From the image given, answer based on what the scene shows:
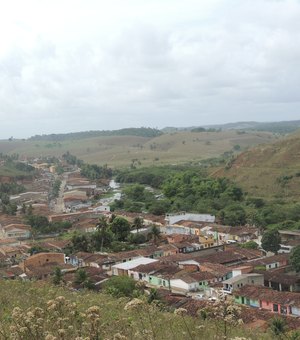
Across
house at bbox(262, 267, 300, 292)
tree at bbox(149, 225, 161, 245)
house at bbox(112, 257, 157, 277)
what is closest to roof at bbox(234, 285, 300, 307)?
house at bbox(262, 267, 300, 292)

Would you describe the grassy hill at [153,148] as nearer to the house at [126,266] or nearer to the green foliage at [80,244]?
the green foliage at [80,244]

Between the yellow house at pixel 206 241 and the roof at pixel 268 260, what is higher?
the roof at pixel 268 260

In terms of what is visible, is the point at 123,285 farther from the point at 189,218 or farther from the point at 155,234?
the point at 189,218

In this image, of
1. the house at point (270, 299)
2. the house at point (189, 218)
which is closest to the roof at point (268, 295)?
the house at point (270, 299)

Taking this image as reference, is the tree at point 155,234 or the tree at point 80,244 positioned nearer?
the tree at point 80,244

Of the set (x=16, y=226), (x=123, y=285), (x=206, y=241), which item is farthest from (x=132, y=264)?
(x=16, y=226)
